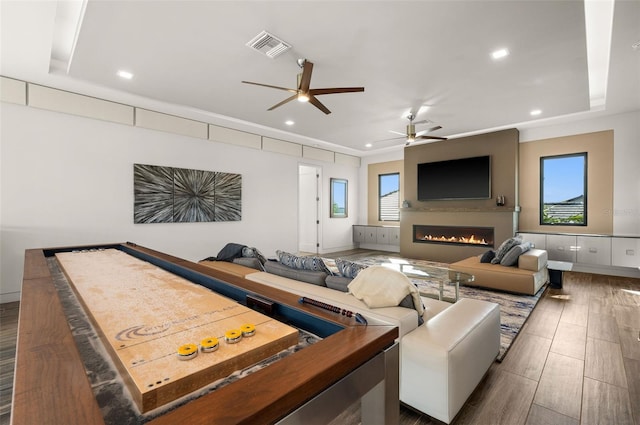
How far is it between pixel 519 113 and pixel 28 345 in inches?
247

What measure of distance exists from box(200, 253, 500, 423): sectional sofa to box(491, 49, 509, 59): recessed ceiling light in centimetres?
261

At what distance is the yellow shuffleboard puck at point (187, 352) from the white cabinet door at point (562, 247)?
650 centimetres

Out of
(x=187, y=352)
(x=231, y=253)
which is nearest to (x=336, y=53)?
(x=231, y=253)

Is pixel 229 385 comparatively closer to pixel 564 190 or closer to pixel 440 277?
pixel 440 277

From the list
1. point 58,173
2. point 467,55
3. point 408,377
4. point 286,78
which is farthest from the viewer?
point 58,173

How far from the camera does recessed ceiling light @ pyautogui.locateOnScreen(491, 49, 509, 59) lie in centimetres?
304

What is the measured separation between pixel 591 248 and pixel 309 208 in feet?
19.1

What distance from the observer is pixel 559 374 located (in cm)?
211

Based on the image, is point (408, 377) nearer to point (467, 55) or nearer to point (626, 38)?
point (467, 55)

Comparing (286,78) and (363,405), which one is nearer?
(363,405)

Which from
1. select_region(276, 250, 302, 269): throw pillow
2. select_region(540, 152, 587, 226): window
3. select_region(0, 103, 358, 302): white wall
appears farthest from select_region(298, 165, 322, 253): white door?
select_region(276, 250, 302, 269): throw pillow

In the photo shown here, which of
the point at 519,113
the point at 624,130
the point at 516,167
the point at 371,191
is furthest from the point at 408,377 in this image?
the point at 371,191

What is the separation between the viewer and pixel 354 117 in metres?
5.12

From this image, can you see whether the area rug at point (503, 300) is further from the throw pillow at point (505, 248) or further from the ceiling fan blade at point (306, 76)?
the ceiling fan blade at point (306, 76)
